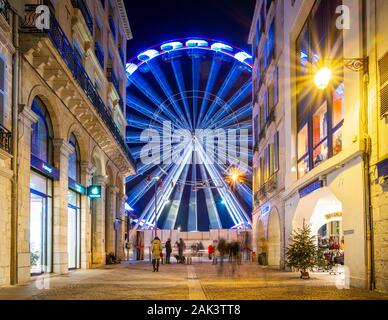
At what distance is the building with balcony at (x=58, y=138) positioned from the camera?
1839 centimetres

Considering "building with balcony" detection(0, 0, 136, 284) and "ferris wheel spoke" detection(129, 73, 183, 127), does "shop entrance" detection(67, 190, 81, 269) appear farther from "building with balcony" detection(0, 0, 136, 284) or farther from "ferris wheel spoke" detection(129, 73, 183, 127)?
"ferris wheel spoke" detection(129, 73, 183, 127)

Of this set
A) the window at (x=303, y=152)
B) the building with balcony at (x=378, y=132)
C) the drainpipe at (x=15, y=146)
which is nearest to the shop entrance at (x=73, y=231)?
the drainpipe at (x=15, y=146)

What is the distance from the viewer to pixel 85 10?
29.9 m

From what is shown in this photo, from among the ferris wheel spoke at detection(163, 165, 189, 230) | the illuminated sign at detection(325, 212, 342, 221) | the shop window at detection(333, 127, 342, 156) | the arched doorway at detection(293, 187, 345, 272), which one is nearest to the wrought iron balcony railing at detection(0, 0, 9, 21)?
the shop window at detection(333, 127, 342, 156)

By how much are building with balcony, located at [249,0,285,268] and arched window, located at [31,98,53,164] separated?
10.9m

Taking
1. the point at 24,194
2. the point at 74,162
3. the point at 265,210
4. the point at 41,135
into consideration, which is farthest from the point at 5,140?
the point at 265,210

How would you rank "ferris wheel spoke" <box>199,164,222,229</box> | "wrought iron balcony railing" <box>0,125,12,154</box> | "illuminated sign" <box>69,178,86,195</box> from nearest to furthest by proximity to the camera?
"wrought iron balcony railing" <box>0,125,12,154</box>
"illuminated sign" <box>69,178,86,195</box>
"ferris wheel spoke" <box>199,164,222,229</box>

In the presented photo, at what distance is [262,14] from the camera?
39094mm

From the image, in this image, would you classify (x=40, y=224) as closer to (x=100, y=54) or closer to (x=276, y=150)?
(x=276, y=150)

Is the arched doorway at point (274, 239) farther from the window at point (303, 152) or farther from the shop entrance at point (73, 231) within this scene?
the shop entrance at point (73, 231)

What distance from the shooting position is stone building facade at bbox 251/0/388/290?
15141 mm

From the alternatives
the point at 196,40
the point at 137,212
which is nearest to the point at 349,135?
the point at 196,40

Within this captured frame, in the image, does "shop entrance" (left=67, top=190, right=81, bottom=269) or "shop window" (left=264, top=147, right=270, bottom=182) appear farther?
"shop window" (left=264, top=147, right=270, bottom=182)
